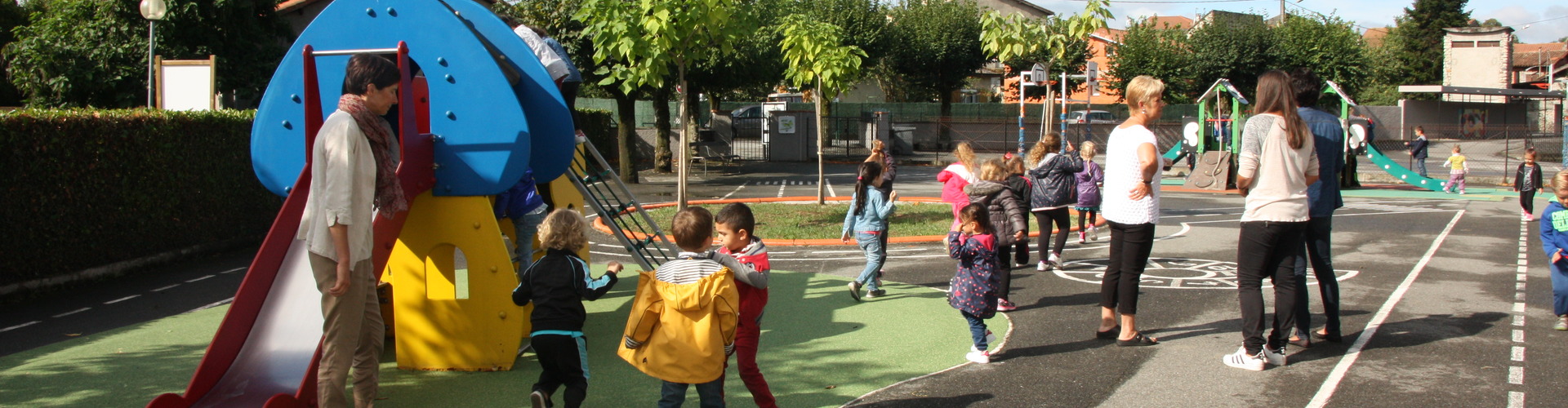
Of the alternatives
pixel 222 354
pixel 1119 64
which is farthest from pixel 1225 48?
pixel 222 354

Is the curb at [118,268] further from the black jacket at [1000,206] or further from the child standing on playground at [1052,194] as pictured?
the child standing on playground at [1052,194]

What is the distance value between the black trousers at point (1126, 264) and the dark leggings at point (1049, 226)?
122 inches

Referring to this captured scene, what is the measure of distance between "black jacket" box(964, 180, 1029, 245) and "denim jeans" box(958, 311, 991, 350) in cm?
196

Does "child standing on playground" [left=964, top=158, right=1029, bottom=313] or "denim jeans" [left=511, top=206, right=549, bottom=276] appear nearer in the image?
"denim jeans" [left=511, top=206, right=549, bottom=276]

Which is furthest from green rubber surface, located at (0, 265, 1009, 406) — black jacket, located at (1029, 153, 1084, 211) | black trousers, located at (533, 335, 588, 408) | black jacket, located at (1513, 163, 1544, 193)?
black jacket, located at (1513, 163, 1544, 193)

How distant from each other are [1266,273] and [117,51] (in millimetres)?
24276

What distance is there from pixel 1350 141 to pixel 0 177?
22.5 m

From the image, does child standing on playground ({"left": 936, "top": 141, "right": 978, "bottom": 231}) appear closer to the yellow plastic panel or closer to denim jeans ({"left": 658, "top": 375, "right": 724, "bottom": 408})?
the yellow plastic panel

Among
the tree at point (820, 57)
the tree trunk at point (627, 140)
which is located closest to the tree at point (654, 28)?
the tree at point (820, 57)

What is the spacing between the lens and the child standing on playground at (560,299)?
450cm

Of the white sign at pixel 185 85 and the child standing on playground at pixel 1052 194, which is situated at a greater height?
the white sign at pixel 185 85

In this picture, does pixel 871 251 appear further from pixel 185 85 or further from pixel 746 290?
pixel 185 85

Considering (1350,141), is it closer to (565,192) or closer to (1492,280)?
(1492,280)

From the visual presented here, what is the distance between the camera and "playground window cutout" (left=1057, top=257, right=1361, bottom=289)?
→ 342 inches
